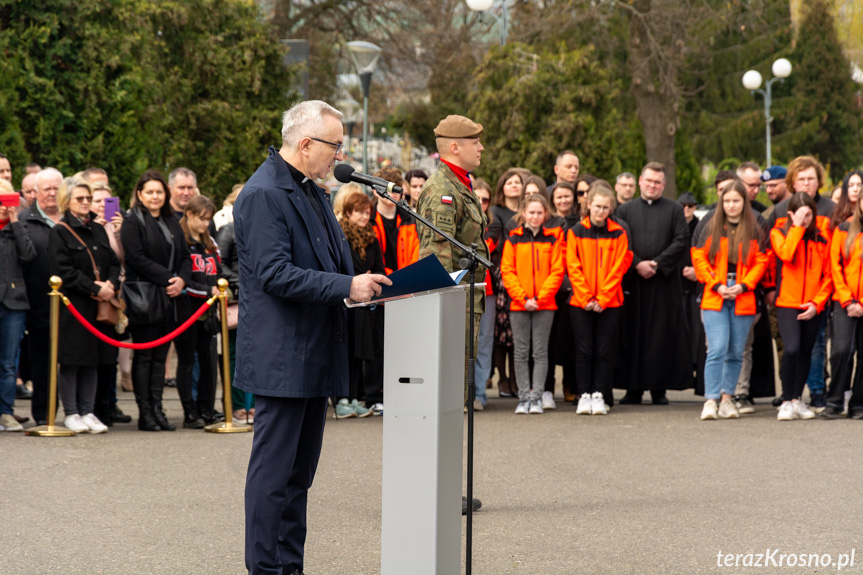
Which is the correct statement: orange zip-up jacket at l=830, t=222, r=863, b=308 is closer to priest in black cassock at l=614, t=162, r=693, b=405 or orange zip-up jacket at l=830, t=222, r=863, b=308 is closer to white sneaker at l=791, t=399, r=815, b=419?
white sneaker at l=791, t=399, r=815, b=419

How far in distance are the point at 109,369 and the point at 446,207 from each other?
4131mm

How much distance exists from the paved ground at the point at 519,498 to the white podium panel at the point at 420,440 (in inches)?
33.2

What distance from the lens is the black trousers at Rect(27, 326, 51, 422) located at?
9492 mm

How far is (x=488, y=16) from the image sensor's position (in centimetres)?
2934

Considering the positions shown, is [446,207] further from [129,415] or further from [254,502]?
[129,415]

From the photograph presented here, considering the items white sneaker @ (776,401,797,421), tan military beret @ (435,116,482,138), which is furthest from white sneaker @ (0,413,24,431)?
white sneaker @ (776,401,797,421)

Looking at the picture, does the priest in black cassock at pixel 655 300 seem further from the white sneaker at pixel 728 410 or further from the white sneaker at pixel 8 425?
the white sneaker at pixel 8 425

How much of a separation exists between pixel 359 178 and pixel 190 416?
5.73 m

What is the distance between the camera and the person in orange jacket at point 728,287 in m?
10.0

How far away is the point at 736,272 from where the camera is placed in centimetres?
1010

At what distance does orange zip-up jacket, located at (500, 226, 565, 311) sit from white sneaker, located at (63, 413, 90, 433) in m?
3.96

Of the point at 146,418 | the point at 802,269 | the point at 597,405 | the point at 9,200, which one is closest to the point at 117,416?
the point at 146,418

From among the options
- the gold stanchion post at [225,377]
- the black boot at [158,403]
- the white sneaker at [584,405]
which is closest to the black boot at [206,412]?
the gold stanchion post at [225,377]

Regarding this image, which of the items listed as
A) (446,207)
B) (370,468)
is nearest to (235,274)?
(370,468)
